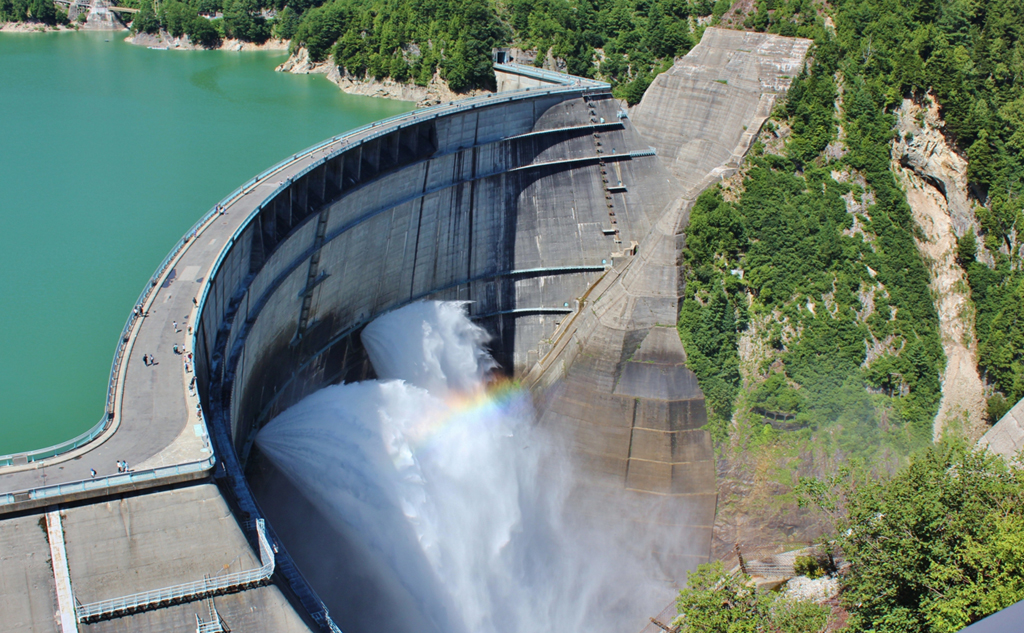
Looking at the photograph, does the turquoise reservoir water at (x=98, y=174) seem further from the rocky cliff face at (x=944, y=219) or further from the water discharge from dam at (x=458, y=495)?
the rocky cliff face at (x=944, y=219)

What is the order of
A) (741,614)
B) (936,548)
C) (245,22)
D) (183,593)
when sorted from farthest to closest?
(245,22) < (741,614) < (936,548) < (183,593)

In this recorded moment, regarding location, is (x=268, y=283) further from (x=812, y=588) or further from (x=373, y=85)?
(x=373, y=85)

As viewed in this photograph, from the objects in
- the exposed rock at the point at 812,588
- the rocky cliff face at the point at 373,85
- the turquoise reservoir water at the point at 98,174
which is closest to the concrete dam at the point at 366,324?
the exposed rock at the point at 812,588

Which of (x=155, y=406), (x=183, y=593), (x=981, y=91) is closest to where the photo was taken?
(x=183, y=593)

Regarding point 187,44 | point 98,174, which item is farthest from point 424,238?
point 187,44

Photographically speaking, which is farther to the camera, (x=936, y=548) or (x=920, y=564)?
(x=920, y=564)
